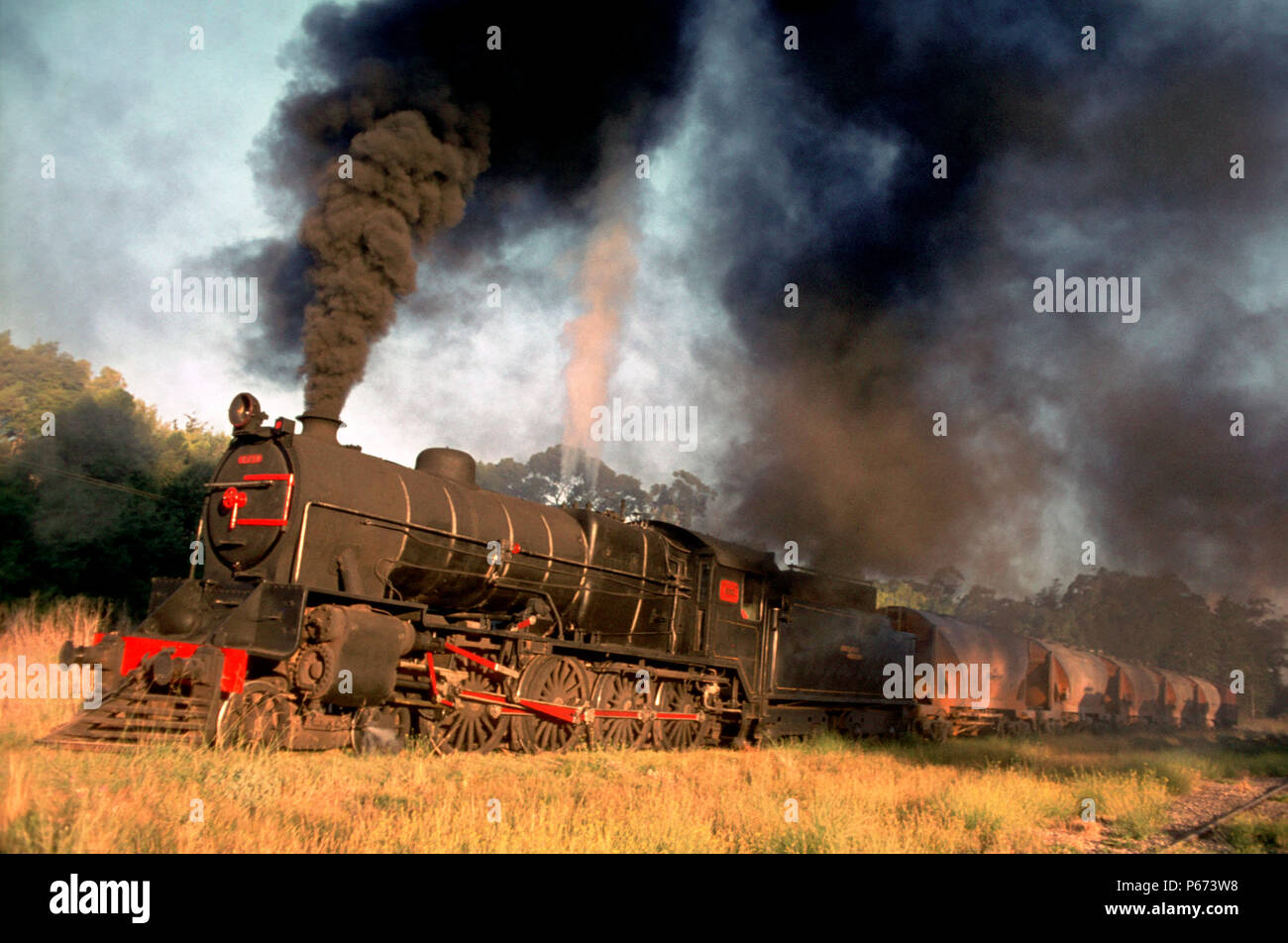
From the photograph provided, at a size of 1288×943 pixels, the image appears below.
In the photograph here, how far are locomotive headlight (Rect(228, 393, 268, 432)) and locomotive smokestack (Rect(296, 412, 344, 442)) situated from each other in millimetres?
507

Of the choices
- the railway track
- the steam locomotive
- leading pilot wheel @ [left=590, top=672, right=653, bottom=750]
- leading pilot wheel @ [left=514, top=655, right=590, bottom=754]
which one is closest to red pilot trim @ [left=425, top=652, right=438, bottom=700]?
the steam locomotive

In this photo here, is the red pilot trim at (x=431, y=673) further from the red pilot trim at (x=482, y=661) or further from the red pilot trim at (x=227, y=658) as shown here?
the red pilot trim at (x=227, y=658)

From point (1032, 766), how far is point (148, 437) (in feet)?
60.7

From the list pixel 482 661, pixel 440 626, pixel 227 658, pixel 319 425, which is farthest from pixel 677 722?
pixel 227 658

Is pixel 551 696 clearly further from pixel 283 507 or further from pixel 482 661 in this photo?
pixel 283 507

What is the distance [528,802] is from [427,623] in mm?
2852

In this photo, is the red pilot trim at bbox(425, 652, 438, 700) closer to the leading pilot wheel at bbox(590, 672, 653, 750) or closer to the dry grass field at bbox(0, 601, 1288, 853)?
the dry grass field at bbox(0, 601, 1288, 853)

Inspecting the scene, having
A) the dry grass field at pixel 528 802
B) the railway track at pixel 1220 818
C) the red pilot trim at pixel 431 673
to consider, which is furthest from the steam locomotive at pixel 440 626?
the railway track at pixel 1220 818

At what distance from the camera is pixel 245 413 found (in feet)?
29.0

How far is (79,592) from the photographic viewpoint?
→ 50.1 ft

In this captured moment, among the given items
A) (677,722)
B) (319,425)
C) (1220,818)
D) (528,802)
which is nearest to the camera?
(528,802)

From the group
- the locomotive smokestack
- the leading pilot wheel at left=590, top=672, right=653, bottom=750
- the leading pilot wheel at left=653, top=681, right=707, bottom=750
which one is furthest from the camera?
the leading pilot wheel at left=653, top=681, right=707, bottom=750

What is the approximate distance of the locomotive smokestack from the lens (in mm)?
9258
